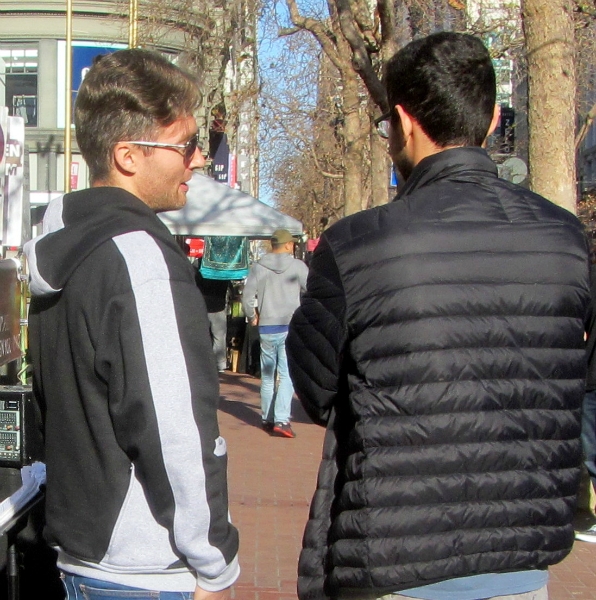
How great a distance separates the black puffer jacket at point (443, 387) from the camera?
195cm

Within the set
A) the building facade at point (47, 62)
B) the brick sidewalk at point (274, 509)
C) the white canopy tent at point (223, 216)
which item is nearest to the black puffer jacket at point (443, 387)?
the brick sidewalk at point (274, 509)

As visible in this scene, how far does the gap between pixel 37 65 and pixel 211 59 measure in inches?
310

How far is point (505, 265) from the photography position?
2.03 meters

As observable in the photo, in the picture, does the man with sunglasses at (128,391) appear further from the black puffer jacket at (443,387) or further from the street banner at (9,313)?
the street banner at (9,313)

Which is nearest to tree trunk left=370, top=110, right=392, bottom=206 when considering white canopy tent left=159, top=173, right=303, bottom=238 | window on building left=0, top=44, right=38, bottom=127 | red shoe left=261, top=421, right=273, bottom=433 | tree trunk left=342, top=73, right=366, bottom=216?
white canopy tent left=159, top=173, right=303, bottom=238

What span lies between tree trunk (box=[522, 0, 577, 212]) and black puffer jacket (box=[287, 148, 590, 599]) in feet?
14.1

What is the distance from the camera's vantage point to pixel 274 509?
7.12 meters

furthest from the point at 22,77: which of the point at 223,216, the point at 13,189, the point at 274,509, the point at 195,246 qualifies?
the point at 274,509

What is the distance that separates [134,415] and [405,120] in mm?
877

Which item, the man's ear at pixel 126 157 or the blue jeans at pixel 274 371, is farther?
the blue jeans at pixel 274 371

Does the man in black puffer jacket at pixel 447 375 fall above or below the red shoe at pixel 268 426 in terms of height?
above

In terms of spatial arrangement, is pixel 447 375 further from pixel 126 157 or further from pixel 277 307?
pixel 277 307

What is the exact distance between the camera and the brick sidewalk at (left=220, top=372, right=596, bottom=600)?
17.9 ft

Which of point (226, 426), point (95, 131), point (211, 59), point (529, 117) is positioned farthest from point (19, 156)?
point (211, 59)
